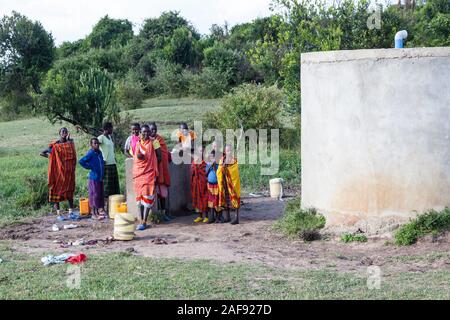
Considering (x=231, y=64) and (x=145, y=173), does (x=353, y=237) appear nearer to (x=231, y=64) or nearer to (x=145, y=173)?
(x=145, y=173)

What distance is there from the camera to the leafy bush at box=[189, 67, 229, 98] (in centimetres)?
2942

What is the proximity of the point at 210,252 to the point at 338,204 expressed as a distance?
1.82 meters

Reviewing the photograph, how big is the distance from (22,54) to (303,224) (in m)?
26.1

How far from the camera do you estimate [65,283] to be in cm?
722

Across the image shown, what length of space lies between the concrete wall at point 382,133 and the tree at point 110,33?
32.7 meters

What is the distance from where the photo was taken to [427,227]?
8.58 meters

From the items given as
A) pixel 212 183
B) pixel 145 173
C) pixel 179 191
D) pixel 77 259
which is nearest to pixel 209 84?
pixel 179 191

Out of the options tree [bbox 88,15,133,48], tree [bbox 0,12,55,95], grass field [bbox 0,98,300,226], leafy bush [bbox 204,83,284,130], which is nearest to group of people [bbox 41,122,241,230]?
grass field [bbox 0,98,300,226]

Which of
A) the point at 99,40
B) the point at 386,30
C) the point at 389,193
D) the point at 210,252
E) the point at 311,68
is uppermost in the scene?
Result: the point at 99,40

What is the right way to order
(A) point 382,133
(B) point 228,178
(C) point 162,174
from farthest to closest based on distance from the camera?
(C) point 162,174, (B) point 228,178, (A) point 382,133

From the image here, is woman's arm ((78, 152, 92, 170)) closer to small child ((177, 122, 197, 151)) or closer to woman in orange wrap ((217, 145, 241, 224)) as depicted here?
small child ((177, 122, 197, 151))
